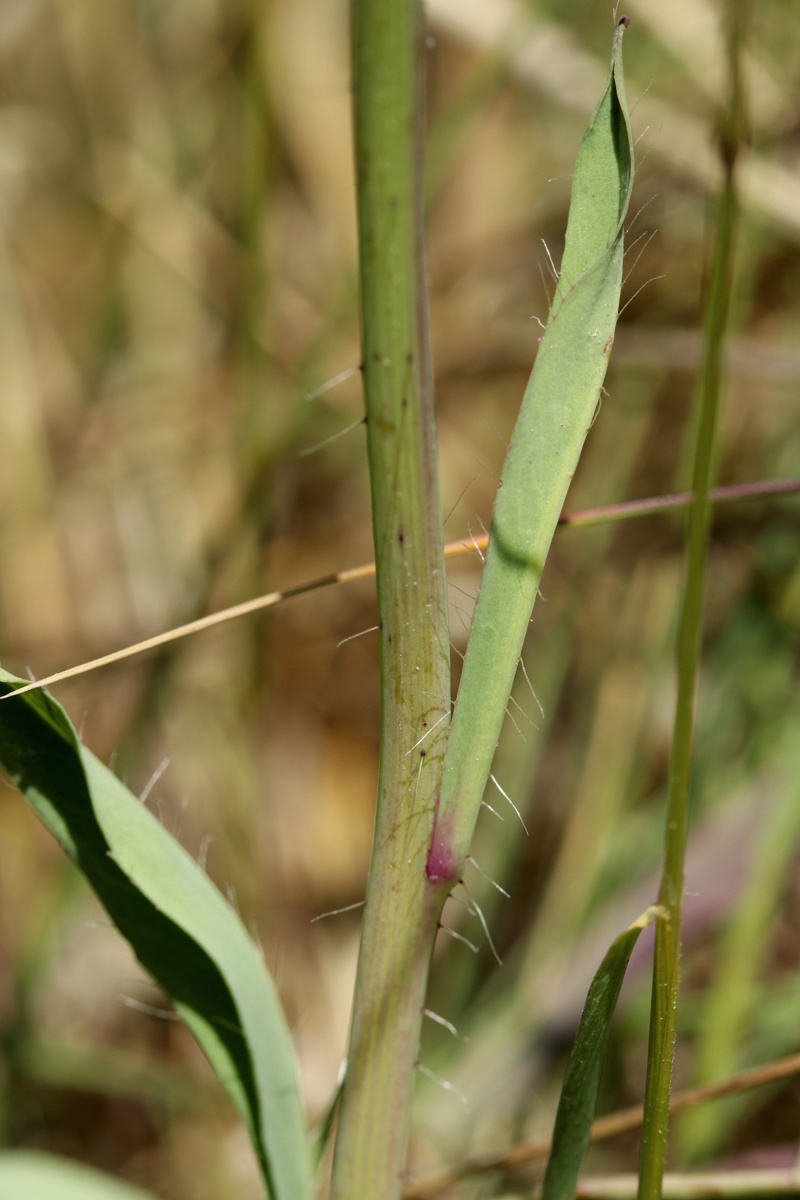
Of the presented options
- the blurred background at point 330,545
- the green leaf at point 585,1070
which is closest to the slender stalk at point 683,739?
the green leaf at point 585,1070

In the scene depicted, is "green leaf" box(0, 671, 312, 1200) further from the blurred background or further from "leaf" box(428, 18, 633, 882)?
the blurred background

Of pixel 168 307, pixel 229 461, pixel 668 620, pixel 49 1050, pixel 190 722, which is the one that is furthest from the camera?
pixel 168 307

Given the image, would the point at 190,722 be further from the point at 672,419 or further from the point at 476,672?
the point at 476,672

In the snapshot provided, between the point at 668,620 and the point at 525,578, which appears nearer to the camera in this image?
the point at 525,578

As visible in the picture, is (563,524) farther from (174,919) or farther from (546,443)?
(174,919)

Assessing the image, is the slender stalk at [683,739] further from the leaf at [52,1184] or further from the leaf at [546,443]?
the leaf at [52,1184]

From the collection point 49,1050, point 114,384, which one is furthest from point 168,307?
point 49,1050
